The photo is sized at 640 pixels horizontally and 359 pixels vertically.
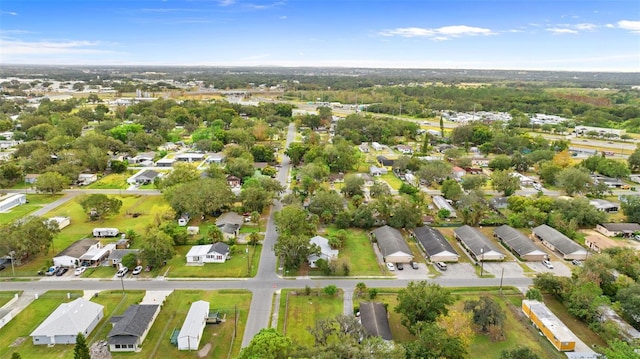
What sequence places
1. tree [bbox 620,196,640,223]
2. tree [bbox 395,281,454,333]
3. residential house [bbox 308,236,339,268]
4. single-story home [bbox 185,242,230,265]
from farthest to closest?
tree [bbox 620,196,640,223] < single-story home [bbox 185,242,230,265] < residential house [bbox 308,236,339,268] < tree [bbox 395,281,454,333]

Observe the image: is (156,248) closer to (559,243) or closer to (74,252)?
(74,252)

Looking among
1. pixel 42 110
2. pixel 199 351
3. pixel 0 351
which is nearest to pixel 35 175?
pixel 0 351

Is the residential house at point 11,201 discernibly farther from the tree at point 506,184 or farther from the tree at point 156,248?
the tree at point 506,184

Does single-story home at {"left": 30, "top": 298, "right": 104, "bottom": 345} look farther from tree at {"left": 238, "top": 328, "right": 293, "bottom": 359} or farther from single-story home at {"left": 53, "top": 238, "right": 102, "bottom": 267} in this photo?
tree at {"left": 238, "top": 328, "right": 293, "bottom": 359}

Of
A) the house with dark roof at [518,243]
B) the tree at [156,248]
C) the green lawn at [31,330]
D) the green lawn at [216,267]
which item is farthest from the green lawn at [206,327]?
the house with dark roof at [518,243]

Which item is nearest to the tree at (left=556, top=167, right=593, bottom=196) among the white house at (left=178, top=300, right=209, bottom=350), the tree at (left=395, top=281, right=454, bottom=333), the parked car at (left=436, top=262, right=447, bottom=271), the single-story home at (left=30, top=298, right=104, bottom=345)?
the parked car at (left=436, top=262, right=447, bottom=271)

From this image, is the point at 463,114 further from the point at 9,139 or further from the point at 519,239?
the point at 9,139

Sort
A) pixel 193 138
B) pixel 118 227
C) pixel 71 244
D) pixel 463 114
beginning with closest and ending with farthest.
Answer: pixel 71 244 < pixel 118 227 < pixel 193 138 < pixel 463 114
